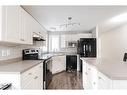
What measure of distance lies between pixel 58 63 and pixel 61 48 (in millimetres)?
1425

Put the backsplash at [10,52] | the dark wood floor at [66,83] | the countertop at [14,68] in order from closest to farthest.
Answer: the countertop at [14,68] → the backsplash at [10,52] → the dark wood floor at [66,83]

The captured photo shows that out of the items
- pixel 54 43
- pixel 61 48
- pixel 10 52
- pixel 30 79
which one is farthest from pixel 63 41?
pixel 30 79

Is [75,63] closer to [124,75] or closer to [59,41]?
[59,41]

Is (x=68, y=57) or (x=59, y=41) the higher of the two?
(x=59, y=41)

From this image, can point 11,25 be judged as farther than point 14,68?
Yes

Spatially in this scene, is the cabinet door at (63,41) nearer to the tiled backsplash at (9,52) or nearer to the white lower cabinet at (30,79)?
the tiled backsplash at (9,52)

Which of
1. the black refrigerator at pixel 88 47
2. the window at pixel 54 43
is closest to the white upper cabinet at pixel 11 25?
the black refrigerator at pixel 88 47

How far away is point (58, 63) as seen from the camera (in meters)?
6.29

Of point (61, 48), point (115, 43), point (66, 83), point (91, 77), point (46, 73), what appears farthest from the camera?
point (61, 48)

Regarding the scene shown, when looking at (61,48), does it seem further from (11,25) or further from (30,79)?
(11,25)

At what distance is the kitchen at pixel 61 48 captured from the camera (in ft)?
5.67
